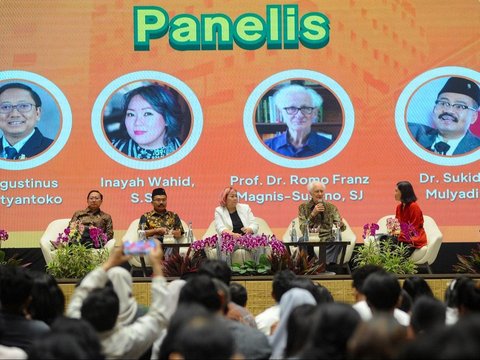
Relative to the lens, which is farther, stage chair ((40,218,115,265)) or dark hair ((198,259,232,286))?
stage chair ((40,218,115,265))

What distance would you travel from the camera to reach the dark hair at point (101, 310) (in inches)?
119

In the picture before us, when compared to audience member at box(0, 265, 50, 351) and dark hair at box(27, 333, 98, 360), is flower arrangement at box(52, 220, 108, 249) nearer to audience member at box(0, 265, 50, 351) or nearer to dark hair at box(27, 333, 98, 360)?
audience member at box(0, 265, 50, 351)

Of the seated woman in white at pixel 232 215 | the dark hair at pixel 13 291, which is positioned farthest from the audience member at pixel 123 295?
the seated woman in white at pixel 232 215

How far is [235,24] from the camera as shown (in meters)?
8.41

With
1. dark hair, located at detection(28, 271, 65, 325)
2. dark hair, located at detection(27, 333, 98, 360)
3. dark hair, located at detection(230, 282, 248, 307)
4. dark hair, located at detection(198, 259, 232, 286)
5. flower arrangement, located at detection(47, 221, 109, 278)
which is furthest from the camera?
flower arrangement, located at detection(47, 221, 109, 278)

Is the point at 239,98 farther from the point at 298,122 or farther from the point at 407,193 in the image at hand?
the point at 407,193

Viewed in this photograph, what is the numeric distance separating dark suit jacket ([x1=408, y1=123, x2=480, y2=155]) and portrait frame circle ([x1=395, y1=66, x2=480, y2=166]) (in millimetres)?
38

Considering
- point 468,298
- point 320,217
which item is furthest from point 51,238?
point 468,298

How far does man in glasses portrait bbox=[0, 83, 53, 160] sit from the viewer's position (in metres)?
8.39

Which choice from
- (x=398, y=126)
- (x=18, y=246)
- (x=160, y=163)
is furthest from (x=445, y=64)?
(x=18, y=246)

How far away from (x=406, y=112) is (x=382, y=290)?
5266mm

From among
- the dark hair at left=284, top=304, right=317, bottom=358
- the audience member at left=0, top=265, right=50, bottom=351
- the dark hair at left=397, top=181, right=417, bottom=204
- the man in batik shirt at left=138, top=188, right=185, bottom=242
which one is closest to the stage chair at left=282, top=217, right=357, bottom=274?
the dark hair at left=397, top=181, right=417, bottom=204

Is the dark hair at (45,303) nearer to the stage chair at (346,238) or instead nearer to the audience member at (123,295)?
the audience member at (123,295)

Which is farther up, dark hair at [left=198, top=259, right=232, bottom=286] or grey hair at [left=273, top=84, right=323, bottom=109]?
grey hair at [left=273, top=84, right=323, bottom=109]
